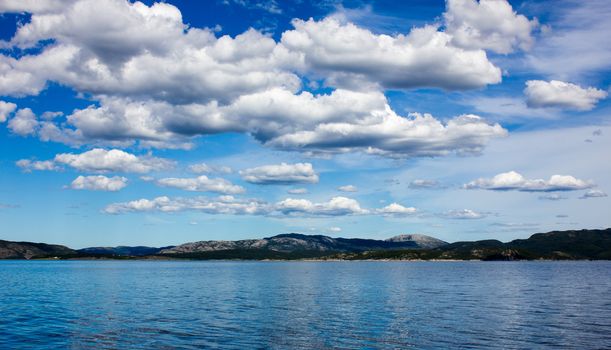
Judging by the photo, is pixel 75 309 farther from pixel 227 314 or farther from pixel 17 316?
pixel 227 314

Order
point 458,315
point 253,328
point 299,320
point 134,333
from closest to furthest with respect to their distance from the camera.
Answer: point 134,333 → point 253,328 → point 299,320 → point 458,315

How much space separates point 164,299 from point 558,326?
228 ft

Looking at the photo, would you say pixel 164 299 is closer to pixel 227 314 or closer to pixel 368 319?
pixel 227 314

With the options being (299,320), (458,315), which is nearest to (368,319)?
(299,320)

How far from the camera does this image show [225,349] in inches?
2004

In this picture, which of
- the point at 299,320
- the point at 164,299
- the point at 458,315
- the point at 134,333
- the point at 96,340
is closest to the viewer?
the point at 96,340

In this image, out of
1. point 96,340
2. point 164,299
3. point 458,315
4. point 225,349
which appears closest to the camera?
point 225,349

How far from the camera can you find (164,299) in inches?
3971

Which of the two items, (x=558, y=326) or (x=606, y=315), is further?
(x=606, y=315)

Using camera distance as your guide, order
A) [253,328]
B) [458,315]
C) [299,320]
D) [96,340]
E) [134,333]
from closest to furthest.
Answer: [96,340], [134,333], [253,328], [299,320], [458,315]

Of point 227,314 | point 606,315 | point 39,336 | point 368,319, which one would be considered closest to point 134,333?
point 39,336

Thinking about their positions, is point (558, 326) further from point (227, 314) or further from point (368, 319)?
point (227, 314)

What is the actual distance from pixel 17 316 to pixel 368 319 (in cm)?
5024

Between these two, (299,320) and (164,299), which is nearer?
(299,320)
